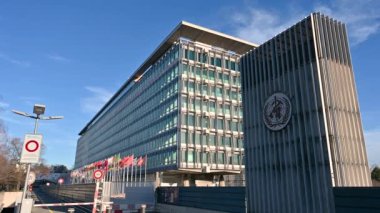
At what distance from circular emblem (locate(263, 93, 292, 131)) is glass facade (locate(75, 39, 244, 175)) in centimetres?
3039

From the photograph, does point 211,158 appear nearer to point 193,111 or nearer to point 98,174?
point 193,111

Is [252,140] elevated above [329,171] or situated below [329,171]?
above

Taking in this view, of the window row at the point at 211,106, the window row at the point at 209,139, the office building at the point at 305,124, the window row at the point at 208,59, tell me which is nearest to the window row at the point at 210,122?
the window row at the point at 211,106

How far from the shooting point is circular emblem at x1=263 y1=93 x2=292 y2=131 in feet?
78.2

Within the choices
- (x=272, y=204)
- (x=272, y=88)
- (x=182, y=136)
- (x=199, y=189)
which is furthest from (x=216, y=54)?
(x=272, y=204)

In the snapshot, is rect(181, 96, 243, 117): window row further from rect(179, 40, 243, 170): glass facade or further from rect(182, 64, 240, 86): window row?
rect(182, 64, 240, 86): window row

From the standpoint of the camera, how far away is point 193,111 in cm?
5766

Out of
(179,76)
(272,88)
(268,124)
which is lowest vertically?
(268,124)

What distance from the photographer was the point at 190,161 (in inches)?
2160

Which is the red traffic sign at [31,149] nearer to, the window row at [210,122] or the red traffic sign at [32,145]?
the red traffic sign at [32,145]

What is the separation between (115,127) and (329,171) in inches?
3271

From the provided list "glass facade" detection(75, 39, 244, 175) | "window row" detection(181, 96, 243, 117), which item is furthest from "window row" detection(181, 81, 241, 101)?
"window row" detection(181, 96, 243, 117)

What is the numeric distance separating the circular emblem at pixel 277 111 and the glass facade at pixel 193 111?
3039 cm

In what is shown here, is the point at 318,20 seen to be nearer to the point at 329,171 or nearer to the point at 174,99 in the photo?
the point at 329,171
